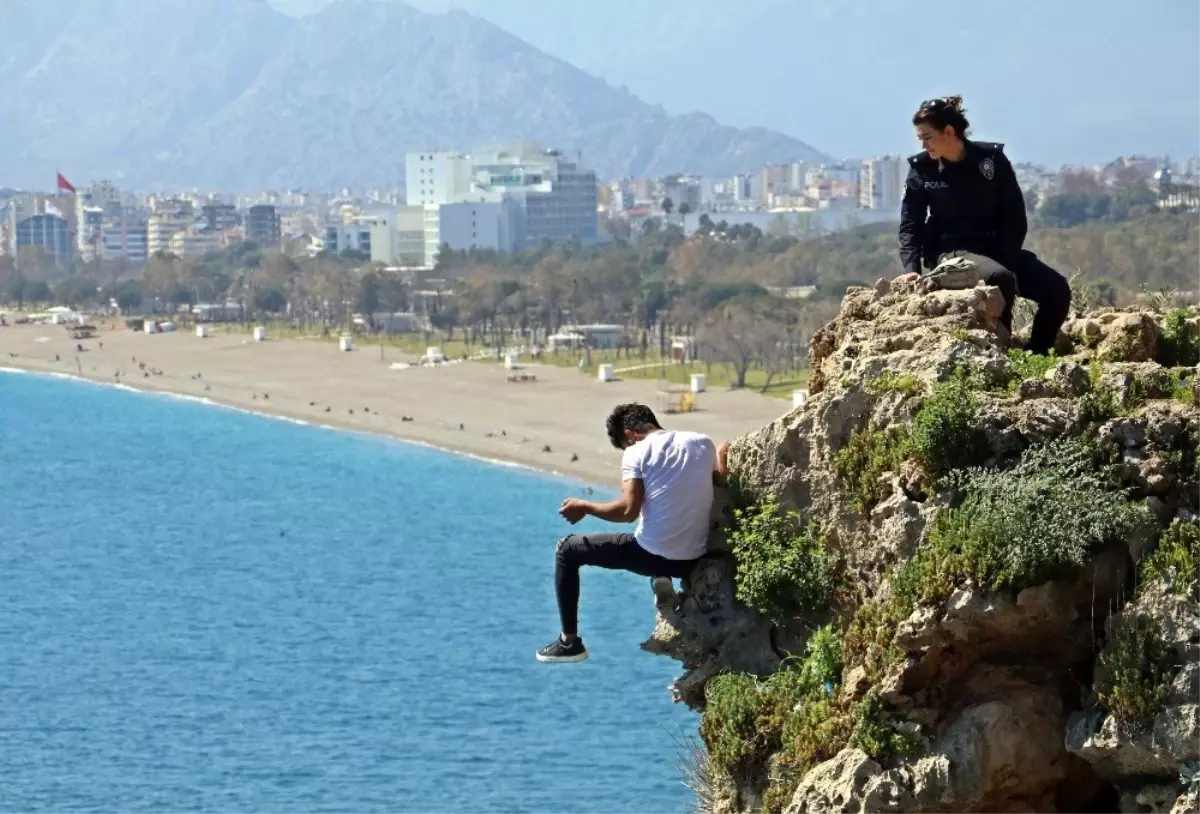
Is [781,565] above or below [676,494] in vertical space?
below

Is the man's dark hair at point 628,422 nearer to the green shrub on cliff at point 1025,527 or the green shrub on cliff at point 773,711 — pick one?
the green shrub on cliff at point 773,711

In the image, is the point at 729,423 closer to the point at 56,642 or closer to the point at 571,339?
the point at 56,642

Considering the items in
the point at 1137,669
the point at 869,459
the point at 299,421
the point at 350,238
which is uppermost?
the point at 350,238

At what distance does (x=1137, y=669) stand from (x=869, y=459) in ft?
4.60

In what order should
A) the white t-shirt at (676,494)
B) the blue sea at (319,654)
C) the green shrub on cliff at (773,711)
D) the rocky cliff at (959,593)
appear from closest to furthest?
the rocky cliff at (959,593)
the green shrub on cliff at (773,711)
the white t-shirt at (676,494)
the blue sea at (319,654)

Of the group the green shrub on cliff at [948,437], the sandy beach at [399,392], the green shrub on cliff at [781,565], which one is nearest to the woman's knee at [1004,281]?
the green shrub on cliff at [948,437]

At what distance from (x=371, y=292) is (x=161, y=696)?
8740 cm

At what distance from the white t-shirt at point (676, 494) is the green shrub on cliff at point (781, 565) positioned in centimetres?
19

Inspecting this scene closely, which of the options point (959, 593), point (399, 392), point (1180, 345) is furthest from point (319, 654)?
point (399, 392)

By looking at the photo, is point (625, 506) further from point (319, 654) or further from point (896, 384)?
point (319, 654)

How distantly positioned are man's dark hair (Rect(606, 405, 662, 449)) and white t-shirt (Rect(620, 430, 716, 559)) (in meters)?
0.40

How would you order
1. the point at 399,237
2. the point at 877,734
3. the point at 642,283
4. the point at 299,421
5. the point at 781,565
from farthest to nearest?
the point at 399,237 → the point at 642,283 → the point at 299,421 → the point at 781,565 → the point at 877,734

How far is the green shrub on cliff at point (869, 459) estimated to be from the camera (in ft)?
23.7

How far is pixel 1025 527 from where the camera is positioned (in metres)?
6.55
